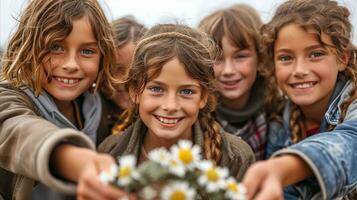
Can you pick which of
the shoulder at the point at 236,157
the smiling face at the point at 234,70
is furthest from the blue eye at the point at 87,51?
the smiling face at the point at 234,70

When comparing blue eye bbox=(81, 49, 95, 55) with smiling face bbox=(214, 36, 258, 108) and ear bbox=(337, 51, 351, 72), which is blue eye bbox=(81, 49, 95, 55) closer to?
smiling face bbox=(214, 36, 258, 108)

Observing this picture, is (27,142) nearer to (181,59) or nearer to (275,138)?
(181,59)

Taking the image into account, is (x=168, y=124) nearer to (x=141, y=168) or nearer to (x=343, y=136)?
(x=343, y=136)

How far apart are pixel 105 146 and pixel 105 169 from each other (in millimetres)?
1358

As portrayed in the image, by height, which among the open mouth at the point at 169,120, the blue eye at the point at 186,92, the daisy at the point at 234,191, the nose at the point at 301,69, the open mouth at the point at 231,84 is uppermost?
the daisy at the point at 234,191

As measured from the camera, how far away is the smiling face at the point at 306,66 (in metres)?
3.04

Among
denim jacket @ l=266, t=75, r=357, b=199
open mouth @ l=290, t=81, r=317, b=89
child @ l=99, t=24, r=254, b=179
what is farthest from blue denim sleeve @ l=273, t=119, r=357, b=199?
open mouth @ l=290, t=81, r=317, b=89

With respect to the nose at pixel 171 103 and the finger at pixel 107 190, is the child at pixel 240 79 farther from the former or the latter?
the finger at pixel 107 190

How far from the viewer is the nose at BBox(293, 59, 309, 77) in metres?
3.03

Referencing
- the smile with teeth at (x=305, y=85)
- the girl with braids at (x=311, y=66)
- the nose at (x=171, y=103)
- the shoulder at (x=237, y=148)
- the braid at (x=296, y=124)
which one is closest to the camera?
the nose at (x=171, y=103)

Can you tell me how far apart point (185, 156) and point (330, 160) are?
553 mm

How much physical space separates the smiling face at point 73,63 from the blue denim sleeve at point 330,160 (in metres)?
1.45

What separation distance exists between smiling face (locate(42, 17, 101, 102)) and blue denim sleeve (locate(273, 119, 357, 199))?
145cm

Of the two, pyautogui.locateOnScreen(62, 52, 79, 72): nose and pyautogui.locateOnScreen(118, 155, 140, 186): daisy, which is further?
pyautogui.locateOnScreen(62, 52, 79, 72): nose
